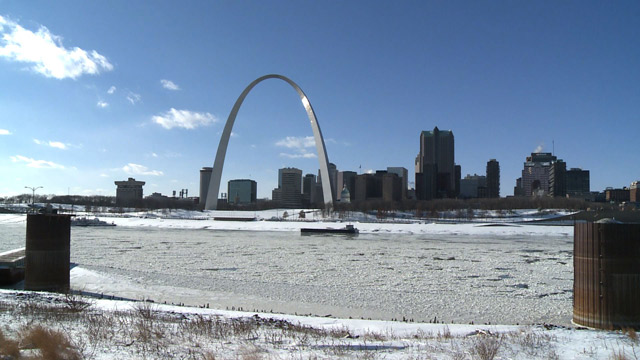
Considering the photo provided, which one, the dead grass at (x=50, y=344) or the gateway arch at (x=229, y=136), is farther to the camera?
the gateway arch at (x=229, y=136)

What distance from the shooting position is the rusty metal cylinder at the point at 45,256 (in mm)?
14125

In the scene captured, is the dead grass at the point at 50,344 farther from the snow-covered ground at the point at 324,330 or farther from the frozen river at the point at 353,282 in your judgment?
the frozen river at the point at 353,282

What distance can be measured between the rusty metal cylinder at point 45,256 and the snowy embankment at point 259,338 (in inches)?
168

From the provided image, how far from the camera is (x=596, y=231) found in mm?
9672

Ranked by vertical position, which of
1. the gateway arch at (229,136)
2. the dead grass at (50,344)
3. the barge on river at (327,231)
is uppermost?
the gateway arch at (229,136)

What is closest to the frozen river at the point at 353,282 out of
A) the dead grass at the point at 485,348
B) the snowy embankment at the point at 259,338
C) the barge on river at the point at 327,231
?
the snowy embankment at the point at 259,338

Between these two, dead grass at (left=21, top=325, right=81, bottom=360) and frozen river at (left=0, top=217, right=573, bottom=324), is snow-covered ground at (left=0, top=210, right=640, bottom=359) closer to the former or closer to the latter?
frozen river at (left=0, top=217, right=573, bottom=324)

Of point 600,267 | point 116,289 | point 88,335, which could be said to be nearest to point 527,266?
point 600,267

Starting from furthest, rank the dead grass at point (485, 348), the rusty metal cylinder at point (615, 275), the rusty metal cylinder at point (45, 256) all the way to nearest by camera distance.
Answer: the rusty metal cylinder at point (45, 256) < the rusty metal cylinder at point (615, 275) < the dead grass at point (485, 348)

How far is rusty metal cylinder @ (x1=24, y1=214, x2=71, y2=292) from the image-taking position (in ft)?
46.3

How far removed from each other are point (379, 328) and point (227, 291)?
678 cm

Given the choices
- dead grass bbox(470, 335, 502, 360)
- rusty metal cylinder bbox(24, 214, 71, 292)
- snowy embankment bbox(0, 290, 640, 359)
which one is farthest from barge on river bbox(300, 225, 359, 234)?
dead grass bbox(470, 335, 502, 360)

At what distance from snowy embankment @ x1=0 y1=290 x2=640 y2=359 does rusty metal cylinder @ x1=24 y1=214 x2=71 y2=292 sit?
4264 mm

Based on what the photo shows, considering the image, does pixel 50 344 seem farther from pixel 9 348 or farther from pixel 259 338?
pixel 259 338
